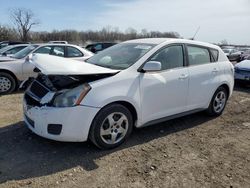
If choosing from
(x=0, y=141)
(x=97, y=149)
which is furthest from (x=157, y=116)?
(x=0, y=141)

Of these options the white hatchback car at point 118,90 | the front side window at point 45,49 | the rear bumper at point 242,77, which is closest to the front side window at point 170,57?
the white hatchback car at point 118,90

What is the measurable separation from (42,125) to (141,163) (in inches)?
56.4

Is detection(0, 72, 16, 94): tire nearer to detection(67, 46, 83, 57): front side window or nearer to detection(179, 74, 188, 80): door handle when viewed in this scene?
detection(67, 46, 83, 57): front side window

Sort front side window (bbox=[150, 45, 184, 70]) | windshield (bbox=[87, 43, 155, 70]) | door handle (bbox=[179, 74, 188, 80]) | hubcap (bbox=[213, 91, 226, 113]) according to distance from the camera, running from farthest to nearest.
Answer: hubcap (bbox=[213, 91, 226, 113]) < door handle (bbox=[179, 74, 188, 80]) < front side window (bbox=[150, 45, 184, 70]) < windshield (bbox=[87, 43, 155, 70])

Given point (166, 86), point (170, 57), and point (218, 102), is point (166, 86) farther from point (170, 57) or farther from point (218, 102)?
point (218, 102)

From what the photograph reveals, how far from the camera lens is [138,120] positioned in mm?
4445

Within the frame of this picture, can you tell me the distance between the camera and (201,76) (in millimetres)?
5316

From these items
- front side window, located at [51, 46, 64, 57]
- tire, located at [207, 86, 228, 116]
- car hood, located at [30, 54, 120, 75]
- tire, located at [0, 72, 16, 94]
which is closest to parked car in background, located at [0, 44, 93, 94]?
tire, located at [0, 72, 16, 94]

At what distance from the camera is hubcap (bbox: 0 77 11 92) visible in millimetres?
8031

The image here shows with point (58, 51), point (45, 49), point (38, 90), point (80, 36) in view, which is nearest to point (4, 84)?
point (45, 49)

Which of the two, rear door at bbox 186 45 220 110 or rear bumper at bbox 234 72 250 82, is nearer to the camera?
rear door at bbox 186 45 220 110

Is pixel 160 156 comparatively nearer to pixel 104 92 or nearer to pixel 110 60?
pixel 104 92

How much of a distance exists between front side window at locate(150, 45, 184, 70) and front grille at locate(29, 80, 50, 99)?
1.70 metres

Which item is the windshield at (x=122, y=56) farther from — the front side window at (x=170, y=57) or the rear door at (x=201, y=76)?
the rear door at (x=201, y=76)
